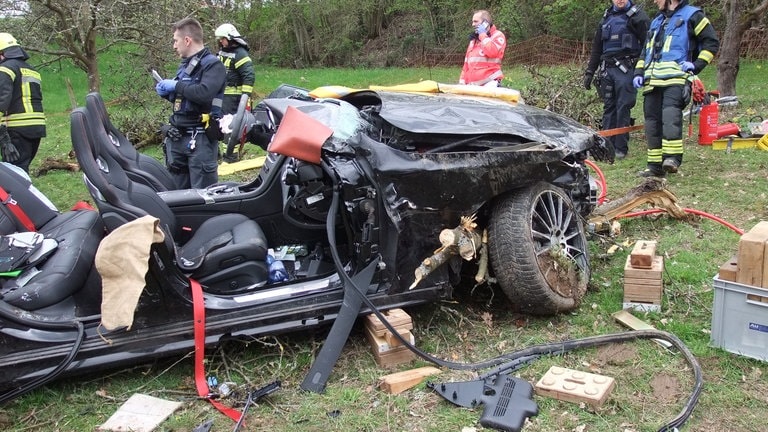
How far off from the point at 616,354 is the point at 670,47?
4226 millimetres

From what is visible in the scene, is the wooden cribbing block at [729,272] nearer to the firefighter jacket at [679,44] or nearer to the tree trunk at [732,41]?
the firefighter jacket at [679,44]

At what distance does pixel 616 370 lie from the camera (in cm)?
306

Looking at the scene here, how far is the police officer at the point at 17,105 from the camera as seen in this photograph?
Result: 611 cm

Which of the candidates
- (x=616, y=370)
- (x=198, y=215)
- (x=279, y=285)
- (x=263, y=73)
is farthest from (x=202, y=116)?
(x=263, y=73)

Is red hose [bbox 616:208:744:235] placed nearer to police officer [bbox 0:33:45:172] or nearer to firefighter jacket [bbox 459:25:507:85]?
firefighter jacket [bbox 459:25:507:85]

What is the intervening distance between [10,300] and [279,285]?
1262 millimetres

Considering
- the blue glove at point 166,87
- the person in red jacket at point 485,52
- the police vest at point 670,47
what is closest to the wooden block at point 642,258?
the police vest at point 670,47

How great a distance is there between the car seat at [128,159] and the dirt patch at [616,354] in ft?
9.24

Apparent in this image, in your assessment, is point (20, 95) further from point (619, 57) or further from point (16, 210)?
point (619, 57)

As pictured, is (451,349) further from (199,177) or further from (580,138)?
(199,177)

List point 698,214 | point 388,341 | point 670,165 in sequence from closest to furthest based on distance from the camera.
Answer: point 388,341 → point 698,214 → point 670,165

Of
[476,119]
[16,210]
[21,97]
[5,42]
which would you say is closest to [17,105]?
[21,97]

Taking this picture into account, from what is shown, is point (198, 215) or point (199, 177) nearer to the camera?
point (198, 215)

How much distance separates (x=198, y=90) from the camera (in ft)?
17.3
